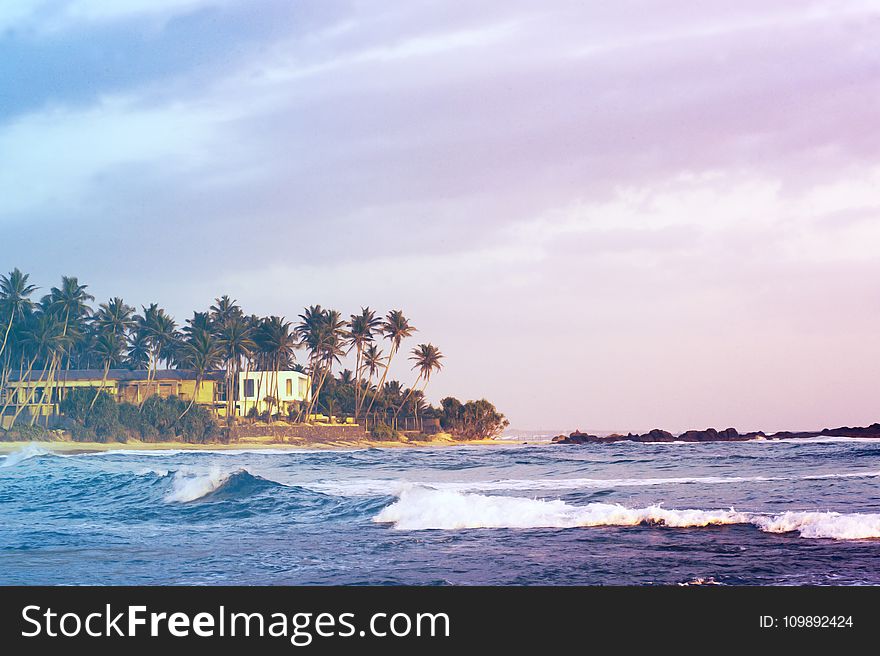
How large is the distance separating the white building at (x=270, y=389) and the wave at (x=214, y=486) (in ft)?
154

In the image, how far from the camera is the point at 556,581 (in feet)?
23.9

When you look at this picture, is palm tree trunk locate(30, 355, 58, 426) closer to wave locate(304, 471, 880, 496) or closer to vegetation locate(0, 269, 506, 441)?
vegetation locate(0, 269, 506, 441)

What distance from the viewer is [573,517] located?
1132 cm

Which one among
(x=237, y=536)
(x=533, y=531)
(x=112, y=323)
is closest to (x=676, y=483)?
(x=533, y=531)

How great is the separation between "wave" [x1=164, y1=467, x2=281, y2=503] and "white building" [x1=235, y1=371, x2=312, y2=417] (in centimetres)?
4693

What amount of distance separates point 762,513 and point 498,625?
759 cm

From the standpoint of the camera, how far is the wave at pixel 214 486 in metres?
16.4

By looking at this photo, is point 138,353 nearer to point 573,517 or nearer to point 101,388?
point 101,388

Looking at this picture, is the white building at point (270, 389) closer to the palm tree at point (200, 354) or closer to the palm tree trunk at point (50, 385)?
the palm tree at point (200, 354)

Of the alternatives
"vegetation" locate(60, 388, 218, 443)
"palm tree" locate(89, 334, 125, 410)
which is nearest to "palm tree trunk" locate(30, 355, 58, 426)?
"palm tree" locate(89, 334, 125, 410)

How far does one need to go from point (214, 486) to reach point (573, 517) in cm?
851

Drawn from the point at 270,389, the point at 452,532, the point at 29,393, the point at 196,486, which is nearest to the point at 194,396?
the point at 270,389

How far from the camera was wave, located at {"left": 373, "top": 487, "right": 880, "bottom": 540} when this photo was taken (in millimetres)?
9445

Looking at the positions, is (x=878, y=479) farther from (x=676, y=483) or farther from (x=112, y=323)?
(x=112, y=323)
